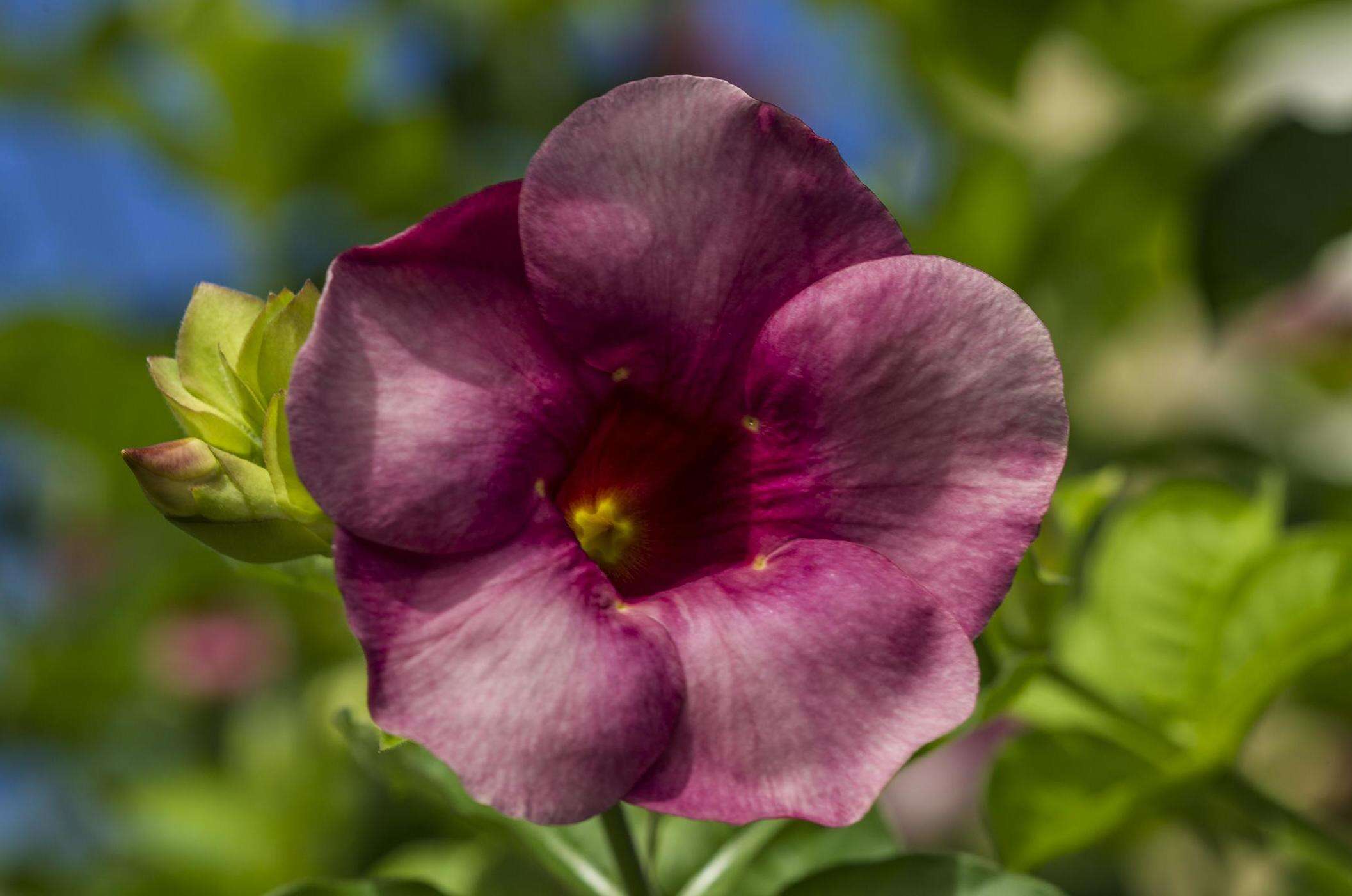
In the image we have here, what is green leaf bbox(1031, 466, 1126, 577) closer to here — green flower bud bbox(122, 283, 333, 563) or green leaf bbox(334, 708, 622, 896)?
green leaf bbox(334, 708, 622, 896)

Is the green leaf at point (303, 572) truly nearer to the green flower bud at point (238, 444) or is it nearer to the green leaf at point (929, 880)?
the green flower bud at point (238, 444)

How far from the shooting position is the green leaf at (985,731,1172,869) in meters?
0.99

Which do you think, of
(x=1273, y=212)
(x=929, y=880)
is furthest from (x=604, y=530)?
(x=1273, y=212)

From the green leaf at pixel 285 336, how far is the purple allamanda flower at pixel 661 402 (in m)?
0.08

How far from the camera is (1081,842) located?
1.05m

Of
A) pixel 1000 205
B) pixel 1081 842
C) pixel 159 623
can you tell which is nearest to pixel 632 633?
pixel 1081 842

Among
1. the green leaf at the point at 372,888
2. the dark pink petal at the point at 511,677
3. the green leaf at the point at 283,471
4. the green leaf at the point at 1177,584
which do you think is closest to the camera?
the dark pink petal at the point at 511,677

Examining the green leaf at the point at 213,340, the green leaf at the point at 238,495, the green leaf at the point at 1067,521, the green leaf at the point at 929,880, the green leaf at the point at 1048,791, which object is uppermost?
the green leaf at the point at 213,340

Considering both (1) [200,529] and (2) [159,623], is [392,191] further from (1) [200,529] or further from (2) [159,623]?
(1) [200,529]

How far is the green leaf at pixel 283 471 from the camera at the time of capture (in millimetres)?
712

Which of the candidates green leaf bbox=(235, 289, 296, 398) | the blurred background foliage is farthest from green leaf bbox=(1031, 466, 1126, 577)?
green leaf bbox=(235, 289, 296, 398)

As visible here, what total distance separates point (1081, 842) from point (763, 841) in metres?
0.26

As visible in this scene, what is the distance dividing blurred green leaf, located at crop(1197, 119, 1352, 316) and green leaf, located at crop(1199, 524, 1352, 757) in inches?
12.7

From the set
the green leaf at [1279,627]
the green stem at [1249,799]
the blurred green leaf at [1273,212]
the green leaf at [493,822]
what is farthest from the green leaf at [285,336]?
the blurred green leaf at [1273,212]
